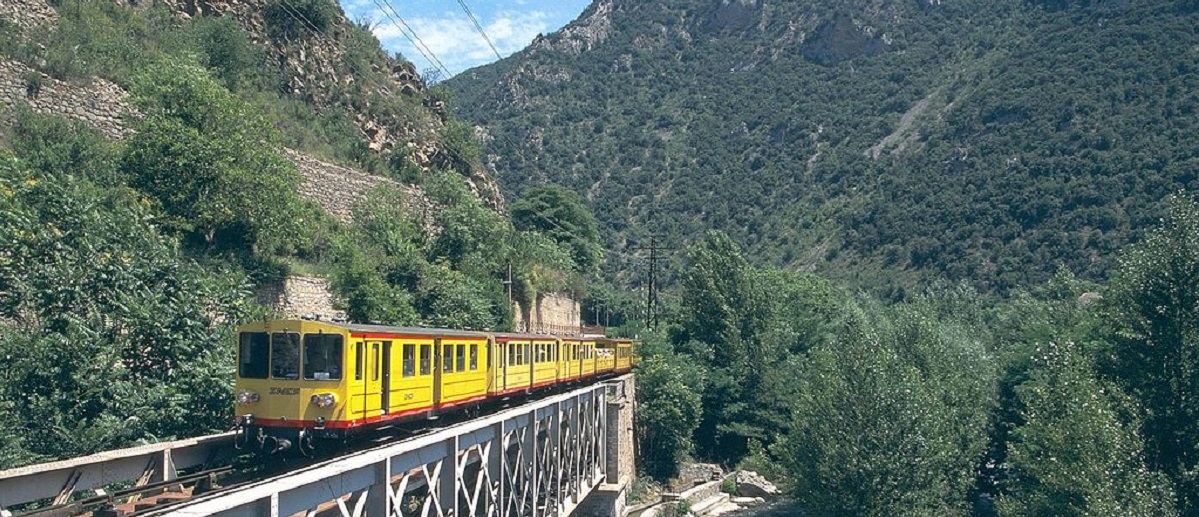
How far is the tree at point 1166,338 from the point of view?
2497cm

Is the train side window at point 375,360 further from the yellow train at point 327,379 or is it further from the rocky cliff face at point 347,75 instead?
the rocky cliff face at point 347,75

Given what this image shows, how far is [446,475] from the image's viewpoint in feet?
53.2

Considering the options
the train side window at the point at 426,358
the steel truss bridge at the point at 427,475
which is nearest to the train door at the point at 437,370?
the train side window at the point at 426,358

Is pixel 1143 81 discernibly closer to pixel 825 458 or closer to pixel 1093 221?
pixel 1093 221

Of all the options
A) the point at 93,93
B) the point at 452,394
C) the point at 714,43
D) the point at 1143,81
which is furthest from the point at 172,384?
the point at 714,43

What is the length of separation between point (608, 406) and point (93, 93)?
801 inches

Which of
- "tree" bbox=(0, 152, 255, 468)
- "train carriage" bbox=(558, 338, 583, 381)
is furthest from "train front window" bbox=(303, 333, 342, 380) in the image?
"train carriage" bbox=(558, 338, 583, 381)

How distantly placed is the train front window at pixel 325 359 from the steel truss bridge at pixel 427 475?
1616 mm

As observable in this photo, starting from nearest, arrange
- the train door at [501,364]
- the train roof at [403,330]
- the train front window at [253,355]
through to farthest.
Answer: the train front window at [253,355] < the train roof at [403,330] < the train door at [501,364]

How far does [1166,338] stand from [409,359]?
2118cm

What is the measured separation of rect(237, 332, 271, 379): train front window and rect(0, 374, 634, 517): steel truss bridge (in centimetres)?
149

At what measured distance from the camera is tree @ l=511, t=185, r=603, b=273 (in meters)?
67.9

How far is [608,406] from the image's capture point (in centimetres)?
3394

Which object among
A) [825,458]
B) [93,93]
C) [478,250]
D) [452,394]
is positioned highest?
[93,93]
